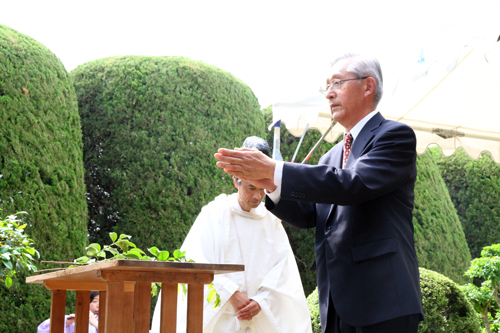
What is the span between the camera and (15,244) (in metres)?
3.09

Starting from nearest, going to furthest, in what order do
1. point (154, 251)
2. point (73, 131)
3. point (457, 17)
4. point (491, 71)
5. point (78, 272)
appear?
point (78, 272), point (154, 251), point (457, 17), point (491, 71), point (73, 131)

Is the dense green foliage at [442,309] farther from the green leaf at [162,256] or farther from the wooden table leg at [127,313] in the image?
the wooden table leg at [127,313]

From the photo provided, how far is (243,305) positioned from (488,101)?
293cm

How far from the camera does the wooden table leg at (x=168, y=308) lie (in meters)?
1.85

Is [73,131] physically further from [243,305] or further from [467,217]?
[467,217]

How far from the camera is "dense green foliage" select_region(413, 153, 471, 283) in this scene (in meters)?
7.77

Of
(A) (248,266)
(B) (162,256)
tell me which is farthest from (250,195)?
(B) (162,256)

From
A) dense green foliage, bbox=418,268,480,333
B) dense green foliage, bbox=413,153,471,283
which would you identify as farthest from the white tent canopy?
dense green foliage, bbox=413,153,471,283

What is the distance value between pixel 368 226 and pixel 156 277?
805 millimetres

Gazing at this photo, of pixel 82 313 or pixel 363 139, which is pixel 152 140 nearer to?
pixel 82 313

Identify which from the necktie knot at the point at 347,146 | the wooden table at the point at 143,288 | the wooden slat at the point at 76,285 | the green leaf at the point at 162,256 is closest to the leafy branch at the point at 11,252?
the wooden slat at the point at 76,285

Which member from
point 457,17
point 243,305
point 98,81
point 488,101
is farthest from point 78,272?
point 98,81

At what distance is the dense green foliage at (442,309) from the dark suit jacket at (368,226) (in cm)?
326

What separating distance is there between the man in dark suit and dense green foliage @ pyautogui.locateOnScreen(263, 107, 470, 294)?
5708 mm
